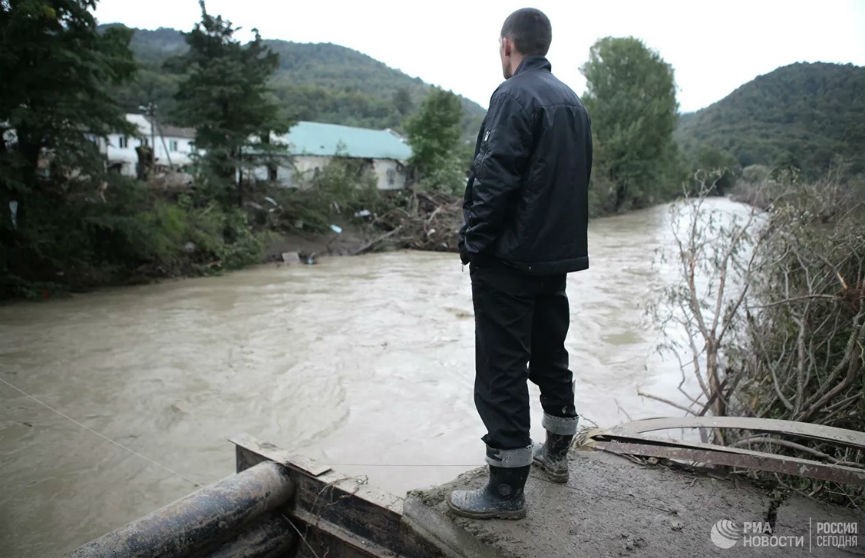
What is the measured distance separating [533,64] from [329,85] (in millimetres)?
93350

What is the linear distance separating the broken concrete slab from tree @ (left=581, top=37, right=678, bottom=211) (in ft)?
116

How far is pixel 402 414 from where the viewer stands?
6.11 meters

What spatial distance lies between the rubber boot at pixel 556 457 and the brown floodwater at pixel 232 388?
7.01ft

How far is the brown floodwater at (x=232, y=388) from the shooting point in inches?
187

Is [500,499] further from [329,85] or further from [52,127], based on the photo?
[329,85]

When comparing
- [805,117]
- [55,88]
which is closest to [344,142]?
[55,88]

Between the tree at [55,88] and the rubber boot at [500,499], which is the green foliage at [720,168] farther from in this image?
the tree at [55,88]

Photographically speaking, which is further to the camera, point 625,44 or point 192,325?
point 625,44

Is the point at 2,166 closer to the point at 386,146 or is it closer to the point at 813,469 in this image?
the point at 813,469

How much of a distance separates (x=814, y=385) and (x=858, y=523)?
1985 mm

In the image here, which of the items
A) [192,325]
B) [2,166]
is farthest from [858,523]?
[2,166]

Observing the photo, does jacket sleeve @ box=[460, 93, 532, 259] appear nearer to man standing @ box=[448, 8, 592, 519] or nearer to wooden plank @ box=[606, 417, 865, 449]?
man standing @ box=[448, 8, 592, 519]

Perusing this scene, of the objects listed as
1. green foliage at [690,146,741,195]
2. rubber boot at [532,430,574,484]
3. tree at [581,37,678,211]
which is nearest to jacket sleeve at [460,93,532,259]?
rubber boot at [532,430,574,484]

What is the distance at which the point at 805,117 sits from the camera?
8.86 meters
